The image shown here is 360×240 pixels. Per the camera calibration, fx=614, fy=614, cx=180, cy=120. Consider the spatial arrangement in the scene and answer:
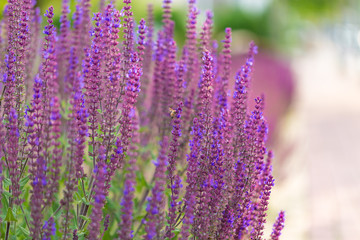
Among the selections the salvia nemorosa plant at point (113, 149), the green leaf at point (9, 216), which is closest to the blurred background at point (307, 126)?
the salvia nemorosa plant at point (113, 149)

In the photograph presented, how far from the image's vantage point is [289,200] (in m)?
6.77

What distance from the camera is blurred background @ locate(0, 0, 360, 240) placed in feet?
20.8

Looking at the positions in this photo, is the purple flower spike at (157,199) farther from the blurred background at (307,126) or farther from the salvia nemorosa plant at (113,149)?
the blurred background at (307,126)

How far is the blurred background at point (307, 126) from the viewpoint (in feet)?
20.8

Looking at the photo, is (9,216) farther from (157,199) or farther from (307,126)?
(307,126)

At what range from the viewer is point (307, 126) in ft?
38.7

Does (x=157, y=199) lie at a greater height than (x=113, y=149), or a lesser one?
lesser

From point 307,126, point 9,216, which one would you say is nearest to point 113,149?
point 9,216

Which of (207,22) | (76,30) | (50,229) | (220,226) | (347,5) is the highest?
(347,5)

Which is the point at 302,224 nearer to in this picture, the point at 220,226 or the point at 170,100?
the point at 170,100

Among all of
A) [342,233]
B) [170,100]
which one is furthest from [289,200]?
[170,100]

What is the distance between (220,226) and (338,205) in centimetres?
494

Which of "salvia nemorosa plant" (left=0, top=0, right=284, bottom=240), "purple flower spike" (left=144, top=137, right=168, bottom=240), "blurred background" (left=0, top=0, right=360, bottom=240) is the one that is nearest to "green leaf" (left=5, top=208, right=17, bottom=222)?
"salvia nemorosa plant" (left=0, top=0, right=284, bottom=240)

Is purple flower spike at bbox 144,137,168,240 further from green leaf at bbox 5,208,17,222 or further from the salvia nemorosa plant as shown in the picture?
green leaf at bbox 5,208,17,222
